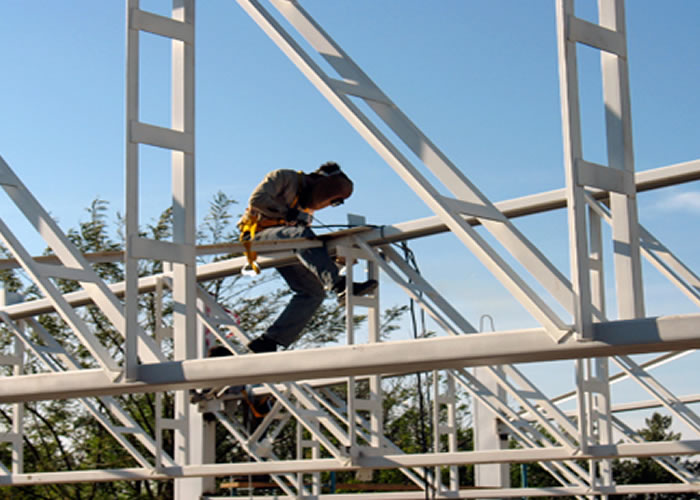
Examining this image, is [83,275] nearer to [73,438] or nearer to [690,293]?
[690,293]

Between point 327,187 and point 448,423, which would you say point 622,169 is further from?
point 448,423

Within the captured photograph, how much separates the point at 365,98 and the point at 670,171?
4620 mm

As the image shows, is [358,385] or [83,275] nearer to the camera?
[83,275]

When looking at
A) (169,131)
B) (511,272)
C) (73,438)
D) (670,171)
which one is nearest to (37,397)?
(169,131)

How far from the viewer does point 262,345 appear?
9.62m

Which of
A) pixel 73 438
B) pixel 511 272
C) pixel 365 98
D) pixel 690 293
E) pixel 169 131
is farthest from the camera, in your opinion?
pixel 73 438

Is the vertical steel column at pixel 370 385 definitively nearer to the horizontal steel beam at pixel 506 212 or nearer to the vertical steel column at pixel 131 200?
the horizontal steel beam at pixel 506 212

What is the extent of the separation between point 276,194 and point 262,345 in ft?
4.22

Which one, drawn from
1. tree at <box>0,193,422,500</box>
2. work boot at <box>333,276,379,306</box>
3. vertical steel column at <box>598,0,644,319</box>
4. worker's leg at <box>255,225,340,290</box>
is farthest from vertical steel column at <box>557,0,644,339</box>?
tree at <box>0,193,422,500</box>

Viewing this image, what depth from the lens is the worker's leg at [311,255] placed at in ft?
31.2

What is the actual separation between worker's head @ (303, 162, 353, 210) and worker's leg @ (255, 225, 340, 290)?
0.28 m

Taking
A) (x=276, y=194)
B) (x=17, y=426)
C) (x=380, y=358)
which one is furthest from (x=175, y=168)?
(x=17, y=426)

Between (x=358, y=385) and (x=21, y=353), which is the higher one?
(x=358, y=385)

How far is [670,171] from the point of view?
9.80 meters
